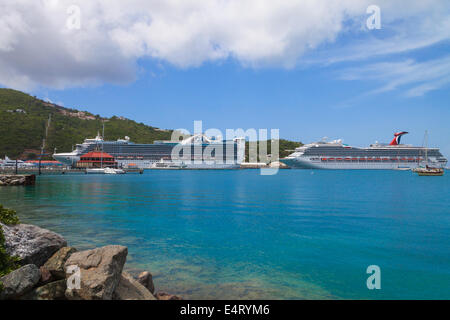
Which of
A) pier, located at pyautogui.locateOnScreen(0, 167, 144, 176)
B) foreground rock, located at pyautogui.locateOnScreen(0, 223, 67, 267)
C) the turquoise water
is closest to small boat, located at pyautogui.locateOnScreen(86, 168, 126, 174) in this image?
pier, located at pyautogui.locateOnScreen(0, 167, 144, 176)

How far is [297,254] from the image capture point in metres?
9.88

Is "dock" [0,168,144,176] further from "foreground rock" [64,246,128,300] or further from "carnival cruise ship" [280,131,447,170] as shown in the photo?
"foreground rock" [64,246,128,300]

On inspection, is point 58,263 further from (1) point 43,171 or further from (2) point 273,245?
(1) point 43,171

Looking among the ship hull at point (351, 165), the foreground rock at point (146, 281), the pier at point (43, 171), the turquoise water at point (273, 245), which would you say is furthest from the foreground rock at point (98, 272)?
the ship hull at point (351, 165)

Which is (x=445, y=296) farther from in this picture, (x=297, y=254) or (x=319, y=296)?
(x=297, y=254)

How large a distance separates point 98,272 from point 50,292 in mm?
912

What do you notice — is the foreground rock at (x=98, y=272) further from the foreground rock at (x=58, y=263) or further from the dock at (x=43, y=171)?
the dock at (x=43, y=171)

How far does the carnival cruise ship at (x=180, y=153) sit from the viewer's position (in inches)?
4085

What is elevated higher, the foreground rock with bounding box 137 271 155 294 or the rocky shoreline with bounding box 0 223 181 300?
the rocky shoreline with bounding box 0 223 181 300

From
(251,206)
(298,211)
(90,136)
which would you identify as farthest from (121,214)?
(90,136)

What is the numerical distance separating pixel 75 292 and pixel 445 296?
8.18 m

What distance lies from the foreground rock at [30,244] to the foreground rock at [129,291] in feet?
6.06

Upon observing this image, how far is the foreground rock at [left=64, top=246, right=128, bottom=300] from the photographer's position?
455cm

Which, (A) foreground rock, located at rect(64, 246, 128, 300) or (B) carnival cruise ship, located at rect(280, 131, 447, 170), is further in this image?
(B) carnival cruise ship, located at rect(280, 131, 447, 170)
